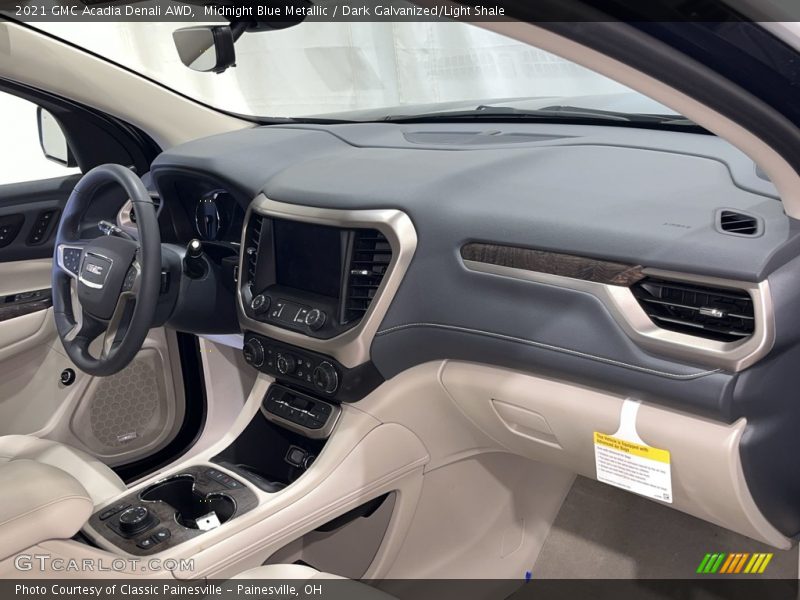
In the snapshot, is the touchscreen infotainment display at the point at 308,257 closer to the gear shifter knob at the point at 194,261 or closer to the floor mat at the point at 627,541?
the gear shifter knob at the point at 194,261

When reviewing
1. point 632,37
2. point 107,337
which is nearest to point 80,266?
point 107,337

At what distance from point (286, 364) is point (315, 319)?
0.50ft

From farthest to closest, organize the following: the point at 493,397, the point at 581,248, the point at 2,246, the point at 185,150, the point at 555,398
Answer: the point at 2,246 → the point at 185,150 → the point at 493,397 → the point at 555,398 → the point at 581,248

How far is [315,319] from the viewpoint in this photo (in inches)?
65.5

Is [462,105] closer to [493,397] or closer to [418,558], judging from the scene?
[493,397]

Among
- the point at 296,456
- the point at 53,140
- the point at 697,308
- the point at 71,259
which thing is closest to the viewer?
the point at 697,308

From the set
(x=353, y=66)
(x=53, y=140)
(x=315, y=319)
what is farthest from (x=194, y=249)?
(x=353, y=66)

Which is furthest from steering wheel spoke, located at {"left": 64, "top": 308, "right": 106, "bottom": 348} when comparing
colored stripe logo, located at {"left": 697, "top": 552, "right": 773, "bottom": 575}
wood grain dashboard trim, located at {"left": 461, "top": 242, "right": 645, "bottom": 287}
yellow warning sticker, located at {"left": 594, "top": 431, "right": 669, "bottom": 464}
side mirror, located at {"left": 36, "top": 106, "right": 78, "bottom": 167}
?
colored stripe logo, located at {"left": 697, "top": 552, "right": 773, "bottom": 575}

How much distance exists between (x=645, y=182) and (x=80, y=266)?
1213mm

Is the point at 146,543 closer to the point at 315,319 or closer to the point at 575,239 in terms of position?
the point at 315,319

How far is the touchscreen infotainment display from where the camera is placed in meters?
1.67

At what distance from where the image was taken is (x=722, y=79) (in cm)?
75

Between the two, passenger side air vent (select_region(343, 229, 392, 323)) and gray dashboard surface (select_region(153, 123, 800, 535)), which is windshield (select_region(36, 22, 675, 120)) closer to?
gray dashboard surface (select_region(153, 123, 800, 535))

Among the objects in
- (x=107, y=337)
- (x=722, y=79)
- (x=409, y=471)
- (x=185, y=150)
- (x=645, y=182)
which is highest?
(x=722, y=79)
